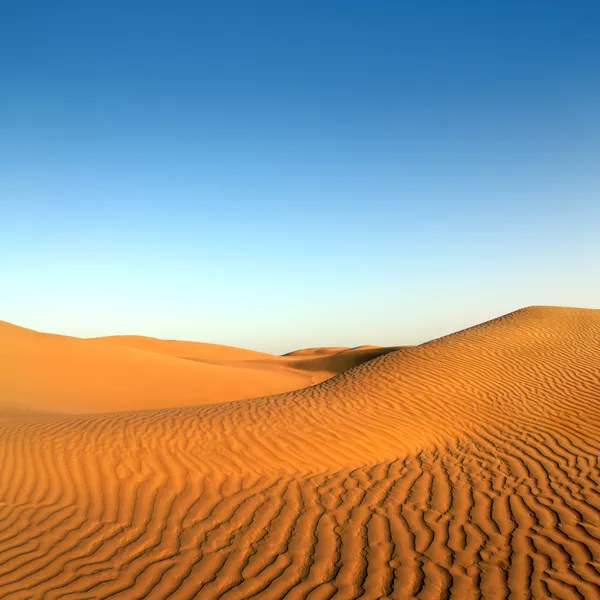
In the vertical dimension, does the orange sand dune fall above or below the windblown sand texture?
above

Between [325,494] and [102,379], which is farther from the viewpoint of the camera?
[102,379]

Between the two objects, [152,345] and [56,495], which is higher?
[152,345]

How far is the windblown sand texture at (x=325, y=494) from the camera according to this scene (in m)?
4.64

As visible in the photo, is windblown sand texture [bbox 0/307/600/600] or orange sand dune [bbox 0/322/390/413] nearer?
windblown sand texture [bbox 0/307/600/600]

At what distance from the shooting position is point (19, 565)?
5.00 meters

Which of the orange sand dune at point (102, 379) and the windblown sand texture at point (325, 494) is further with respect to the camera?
the orange sand dune at point (102, 379)

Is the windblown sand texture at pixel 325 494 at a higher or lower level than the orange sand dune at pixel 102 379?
lower

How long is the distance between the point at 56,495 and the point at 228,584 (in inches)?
141

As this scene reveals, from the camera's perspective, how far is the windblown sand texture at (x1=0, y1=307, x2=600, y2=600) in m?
4.64

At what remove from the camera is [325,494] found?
689 centimetres

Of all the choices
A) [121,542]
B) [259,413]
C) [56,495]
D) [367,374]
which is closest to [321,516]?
[121,542]

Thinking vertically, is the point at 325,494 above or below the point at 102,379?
below

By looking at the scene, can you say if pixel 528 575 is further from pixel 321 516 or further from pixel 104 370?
pixel 104 370

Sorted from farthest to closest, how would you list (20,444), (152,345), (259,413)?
(152,345), (259,413), (20,444)
